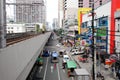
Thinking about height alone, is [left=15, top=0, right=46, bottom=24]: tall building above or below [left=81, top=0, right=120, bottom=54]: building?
above

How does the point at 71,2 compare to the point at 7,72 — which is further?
the point at 71,2

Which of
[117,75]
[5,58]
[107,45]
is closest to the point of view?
[5,58]

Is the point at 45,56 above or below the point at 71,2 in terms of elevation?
below

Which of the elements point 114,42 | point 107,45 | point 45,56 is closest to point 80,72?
point 114,42

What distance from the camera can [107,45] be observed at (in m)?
32.9

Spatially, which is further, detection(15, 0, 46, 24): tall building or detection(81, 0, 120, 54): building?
detection(81, 0, 120, 54): building

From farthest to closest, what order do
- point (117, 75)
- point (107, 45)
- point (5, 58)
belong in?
1. point (107, 45)
2. point (117, 75)
3. point (5, 58)

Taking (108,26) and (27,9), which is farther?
(27,9)

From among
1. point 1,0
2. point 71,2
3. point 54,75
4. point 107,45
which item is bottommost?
point 54,75

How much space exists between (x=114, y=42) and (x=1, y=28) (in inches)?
950

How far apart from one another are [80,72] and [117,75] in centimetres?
416

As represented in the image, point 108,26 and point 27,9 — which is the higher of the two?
point 27,9

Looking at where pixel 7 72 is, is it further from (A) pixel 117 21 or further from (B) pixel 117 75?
(A) pixel 117 21

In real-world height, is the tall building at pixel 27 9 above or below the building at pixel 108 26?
above
